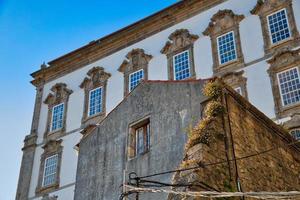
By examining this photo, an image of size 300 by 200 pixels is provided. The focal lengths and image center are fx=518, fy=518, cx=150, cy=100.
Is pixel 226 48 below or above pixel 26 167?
above

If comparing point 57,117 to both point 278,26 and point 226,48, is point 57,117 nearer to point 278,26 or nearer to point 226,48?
point 226,48

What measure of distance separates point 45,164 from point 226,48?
39.2 feet

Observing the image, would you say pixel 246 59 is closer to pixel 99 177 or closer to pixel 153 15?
pixel 153 15

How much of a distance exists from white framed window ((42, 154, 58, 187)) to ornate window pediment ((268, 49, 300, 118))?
1283 cm

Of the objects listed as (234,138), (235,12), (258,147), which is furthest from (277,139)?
(235,12)

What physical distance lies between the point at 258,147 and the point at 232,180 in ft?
5.79

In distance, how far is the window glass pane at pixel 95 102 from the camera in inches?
1120

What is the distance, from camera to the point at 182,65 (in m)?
25.9

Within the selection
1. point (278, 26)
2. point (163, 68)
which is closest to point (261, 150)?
point (278, 26)

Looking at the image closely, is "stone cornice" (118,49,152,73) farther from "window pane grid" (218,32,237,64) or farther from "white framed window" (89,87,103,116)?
"window pane grid" (218,32,237,64)

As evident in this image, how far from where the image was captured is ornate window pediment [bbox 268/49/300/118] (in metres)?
20.9

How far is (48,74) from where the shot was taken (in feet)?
107

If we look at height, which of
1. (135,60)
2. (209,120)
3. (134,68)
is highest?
(135,60)

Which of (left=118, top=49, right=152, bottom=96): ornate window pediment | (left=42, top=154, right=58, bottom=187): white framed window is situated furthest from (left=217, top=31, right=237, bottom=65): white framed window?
(left=42, top=154, right=58, bottom=187): white framed window
